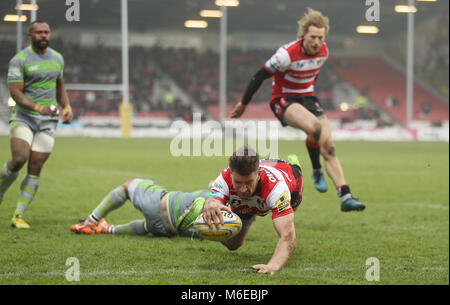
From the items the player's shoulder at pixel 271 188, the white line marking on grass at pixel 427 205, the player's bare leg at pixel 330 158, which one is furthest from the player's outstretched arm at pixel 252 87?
the white line marking on grass at pixel 427 205

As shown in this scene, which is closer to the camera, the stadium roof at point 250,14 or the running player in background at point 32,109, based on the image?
the running player in background at point 32,109

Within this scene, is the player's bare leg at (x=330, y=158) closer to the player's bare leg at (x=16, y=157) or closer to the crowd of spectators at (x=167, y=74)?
the player's bare leg at (x=16, y=157)

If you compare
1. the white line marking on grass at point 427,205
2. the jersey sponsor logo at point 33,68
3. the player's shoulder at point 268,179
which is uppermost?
the jersey sponsor logo at point 33,68

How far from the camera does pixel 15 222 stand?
6.07 m

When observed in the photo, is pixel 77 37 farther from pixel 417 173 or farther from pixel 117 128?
pixel 417 173

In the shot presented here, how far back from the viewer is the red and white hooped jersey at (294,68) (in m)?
6.15

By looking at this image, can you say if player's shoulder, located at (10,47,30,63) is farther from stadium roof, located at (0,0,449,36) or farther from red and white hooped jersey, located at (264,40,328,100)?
stadium roof, located at (0,0,449,36)

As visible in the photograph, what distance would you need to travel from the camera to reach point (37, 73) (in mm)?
6250

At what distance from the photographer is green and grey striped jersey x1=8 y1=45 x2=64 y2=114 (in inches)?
240

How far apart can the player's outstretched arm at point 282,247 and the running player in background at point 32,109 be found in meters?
2.86

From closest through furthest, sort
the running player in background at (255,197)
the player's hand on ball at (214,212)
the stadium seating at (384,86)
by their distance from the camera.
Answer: the running player in background at (255,197)
the player's hand on ball at (214,212)
the stadium seating at (384,86)

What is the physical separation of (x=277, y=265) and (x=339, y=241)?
1.77 metres
